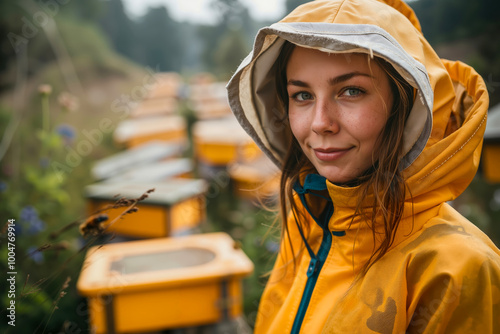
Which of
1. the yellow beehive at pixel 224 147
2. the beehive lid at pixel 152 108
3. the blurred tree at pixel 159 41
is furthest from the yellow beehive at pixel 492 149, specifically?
the beehive lid at pixel 152 108

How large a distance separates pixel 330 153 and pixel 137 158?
454 cm

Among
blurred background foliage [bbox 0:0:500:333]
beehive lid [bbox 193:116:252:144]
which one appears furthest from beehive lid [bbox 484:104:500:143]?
beehive lid [bbox 193:116:252:144]

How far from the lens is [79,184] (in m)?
5.21

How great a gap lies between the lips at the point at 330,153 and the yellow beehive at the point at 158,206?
2.33 meters

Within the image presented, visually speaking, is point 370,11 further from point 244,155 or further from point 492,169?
point 244,155

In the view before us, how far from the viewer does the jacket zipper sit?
1.13 m

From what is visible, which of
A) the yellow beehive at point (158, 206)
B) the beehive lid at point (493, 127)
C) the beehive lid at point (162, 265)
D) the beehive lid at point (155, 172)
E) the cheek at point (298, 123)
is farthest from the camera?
the beehive lid at point (155, 172)

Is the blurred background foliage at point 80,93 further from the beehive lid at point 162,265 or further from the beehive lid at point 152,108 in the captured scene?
the beehive lid at point 152,108

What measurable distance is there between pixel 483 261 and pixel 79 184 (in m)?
5.26

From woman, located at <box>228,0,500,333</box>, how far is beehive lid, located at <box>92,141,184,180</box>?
4.06m

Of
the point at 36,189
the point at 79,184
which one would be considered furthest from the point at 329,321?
the point at 79,184

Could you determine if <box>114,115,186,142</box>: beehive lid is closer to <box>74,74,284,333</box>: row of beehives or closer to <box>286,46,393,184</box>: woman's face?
<box>74,74,284,333</box>: row of beehives

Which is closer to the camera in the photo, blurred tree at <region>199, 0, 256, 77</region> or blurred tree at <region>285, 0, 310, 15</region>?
blurred tree at <region>285, 0, 310, 15</region>

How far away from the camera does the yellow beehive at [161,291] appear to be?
7.50 ft
